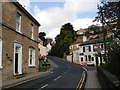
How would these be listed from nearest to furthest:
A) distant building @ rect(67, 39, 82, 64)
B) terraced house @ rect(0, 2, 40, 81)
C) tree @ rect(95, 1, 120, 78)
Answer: tree @ rect(95, 1, 120, 78)
terraced house @ rect(0, 2, 40, 81)
distant building @ rect(67, 39, 82, 64)

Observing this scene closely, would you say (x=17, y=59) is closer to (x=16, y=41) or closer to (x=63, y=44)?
(x=16, y=41)

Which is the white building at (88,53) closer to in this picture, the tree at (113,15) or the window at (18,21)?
the window at (18,21)

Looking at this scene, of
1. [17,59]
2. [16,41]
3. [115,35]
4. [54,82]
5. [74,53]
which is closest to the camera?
[115,35]

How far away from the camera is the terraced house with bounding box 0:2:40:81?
23.2 m

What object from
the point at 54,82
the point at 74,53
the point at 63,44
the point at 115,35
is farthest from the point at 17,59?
the point at 63,44

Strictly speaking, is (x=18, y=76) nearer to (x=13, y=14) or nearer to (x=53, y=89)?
(x=13, y=14)

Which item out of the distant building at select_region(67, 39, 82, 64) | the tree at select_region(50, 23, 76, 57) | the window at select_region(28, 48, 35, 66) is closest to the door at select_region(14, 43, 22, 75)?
the window at select_region(28, 48, 35, 66)

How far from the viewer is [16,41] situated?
26.9 metres

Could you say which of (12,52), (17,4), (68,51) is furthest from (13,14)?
(68,51)

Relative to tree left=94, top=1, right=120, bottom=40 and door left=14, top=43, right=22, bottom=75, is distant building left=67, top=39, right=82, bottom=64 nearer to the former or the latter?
door left=14, top=43, right=22, bottom=75

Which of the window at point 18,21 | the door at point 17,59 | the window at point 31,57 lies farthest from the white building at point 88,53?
the window at point 18,21

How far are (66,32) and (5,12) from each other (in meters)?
91.1

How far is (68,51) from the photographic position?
10231 cm

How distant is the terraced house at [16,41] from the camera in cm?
2316
